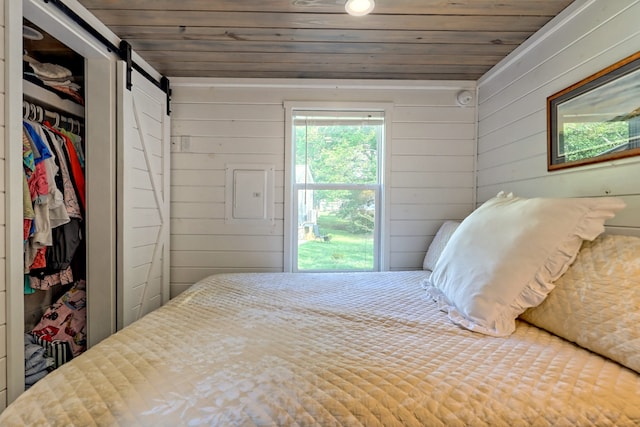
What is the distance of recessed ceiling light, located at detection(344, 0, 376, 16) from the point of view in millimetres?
1479

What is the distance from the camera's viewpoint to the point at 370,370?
84 cm

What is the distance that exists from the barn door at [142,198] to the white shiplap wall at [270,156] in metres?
0.13

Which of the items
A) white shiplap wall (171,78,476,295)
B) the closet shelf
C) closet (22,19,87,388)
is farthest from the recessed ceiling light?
the closet shelf

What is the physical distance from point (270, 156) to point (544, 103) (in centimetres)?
179

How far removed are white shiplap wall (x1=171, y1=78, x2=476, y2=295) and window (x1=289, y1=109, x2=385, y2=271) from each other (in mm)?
116

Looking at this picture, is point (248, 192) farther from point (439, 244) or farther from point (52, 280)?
point (439, 244)

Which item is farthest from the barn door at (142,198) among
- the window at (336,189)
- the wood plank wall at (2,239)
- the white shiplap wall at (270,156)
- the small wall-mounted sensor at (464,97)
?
the small wall-mounted sensor at (464,97)

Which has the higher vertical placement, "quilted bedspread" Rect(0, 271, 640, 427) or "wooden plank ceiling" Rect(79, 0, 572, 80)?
"wooden plank ceiling" Rect(79, 0, 572, 80)

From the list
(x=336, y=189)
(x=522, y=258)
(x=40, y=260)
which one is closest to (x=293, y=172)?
(x=336, y=189)

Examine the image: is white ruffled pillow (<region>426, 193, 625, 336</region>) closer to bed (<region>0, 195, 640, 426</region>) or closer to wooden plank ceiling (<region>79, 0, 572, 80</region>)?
bed (<region>0, 195, 640, 426</region>)

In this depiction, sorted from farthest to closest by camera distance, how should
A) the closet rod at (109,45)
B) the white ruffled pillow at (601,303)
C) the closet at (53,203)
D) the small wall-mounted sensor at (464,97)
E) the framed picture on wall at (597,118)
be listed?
the small wall-mounted sensor at (464,97) < the closet at (53,203) < the closet rod at (109,45) < the framed picture on wall at (597,118) < the white ruffled pillow at (601,303)

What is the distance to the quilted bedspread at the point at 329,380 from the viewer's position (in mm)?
705

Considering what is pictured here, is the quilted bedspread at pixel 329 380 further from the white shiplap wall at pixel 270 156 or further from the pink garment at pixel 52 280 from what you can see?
the white shiplap wall at pixel 270 156

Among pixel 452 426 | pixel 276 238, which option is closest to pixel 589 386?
pixel 452 426
